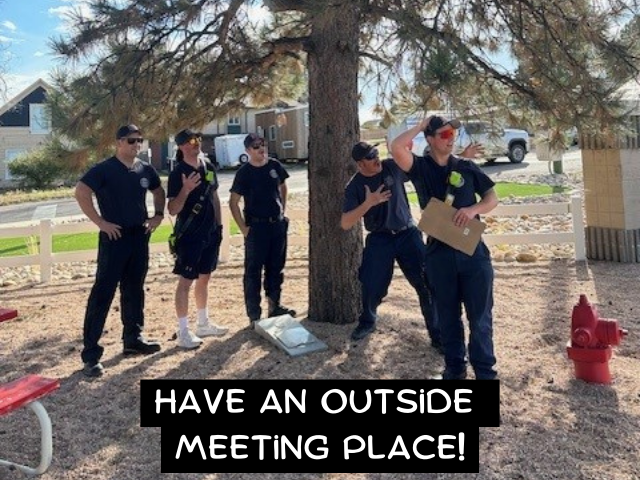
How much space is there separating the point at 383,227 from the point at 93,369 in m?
2.40

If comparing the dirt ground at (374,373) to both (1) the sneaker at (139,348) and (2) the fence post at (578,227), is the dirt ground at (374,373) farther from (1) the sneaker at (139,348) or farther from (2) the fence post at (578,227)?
(2) the fence post at (578,227)

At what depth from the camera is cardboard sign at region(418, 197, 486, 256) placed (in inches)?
141

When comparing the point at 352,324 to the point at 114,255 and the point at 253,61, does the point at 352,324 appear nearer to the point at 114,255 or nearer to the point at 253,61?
the point at 114,255

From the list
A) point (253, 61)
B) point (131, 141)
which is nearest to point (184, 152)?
point (131, 141)

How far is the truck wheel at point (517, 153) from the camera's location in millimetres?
25188

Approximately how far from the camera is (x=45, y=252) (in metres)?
9.09

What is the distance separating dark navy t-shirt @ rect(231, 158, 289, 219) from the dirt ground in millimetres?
1049

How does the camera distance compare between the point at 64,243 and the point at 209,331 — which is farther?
the point at 64,243

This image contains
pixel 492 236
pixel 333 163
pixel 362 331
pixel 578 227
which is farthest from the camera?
pixel 492 236

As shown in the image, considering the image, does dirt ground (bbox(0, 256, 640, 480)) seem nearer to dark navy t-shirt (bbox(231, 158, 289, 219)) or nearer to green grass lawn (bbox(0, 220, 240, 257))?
dark navy t-shirt (bbox(231, 158, 289, 219))

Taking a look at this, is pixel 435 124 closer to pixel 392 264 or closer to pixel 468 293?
pixel 468 293

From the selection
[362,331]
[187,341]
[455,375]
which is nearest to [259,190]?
[187,341]

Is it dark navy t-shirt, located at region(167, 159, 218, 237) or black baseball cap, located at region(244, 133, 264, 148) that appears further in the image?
black baseball cap, located at region(244, 133, 264, 148)

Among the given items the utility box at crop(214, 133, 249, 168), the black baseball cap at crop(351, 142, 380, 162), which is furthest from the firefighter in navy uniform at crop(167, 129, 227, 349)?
the utility box at crop(214, 133, 249, 168)
